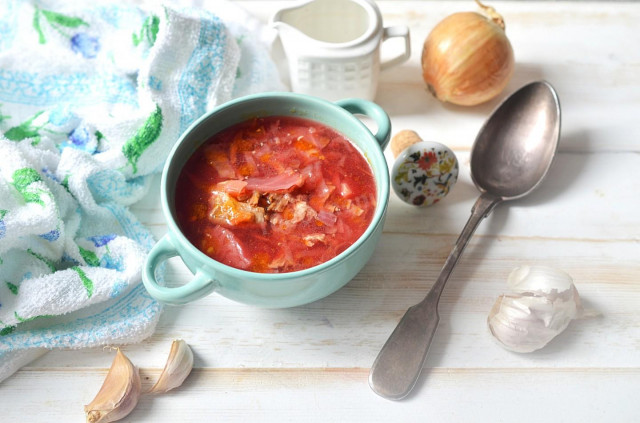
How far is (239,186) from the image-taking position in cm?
112

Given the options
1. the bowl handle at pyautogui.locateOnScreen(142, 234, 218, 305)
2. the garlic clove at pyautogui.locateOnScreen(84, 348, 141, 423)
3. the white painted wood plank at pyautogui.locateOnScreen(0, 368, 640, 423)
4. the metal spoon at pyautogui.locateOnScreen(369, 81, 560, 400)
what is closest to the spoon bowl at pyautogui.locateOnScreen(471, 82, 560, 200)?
the metal spoon at pyautogui.locateOnScreen(369, 81, 560, 400)

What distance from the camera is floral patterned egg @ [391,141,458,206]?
1260 mm

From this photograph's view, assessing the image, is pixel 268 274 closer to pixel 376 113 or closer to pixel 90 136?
pixel 376 113

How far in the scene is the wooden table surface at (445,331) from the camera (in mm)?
1097

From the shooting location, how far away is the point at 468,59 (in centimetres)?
139

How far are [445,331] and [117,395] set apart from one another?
583 millimetres

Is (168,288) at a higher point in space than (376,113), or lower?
lower

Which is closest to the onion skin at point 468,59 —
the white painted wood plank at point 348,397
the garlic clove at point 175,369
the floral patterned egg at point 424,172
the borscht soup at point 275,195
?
the floral patterned egg at point 424,172

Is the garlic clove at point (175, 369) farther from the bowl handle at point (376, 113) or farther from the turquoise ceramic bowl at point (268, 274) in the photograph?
the bowl handle at point (376, 113)

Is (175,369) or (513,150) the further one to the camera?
(513,150)

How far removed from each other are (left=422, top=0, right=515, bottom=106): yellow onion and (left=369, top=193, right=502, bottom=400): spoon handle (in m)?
0.43

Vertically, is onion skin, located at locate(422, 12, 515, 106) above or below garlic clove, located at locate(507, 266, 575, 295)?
above

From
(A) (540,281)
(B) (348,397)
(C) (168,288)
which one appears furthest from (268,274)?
(A) (540,281)

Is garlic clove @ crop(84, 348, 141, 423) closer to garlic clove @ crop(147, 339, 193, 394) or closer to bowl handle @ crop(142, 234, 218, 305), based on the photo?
garlic clove @ crop(147, 339, 193, 394)
